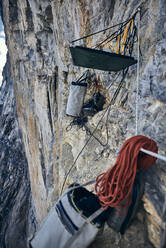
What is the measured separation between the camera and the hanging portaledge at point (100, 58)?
2043 mm

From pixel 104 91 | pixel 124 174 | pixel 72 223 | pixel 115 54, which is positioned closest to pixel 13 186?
pixel 104 91

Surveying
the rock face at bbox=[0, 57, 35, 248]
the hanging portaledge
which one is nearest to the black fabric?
the hanging portaledge

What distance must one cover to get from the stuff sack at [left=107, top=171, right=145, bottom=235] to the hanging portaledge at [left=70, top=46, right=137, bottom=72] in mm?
1618

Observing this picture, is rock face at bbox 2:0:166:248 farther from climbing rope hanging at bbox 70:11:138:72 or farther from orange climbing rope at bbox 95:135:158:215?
orange climbing rope at bbox 95:135:158:215

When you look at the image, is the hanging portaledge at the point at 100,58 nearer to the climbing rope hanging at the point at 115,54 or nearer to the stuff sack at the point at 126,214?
the climbing rope hanging at the point at 115,54

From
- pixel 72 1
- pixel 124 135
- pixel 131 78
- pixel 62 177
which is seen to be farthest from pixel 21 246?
pixel 72 1

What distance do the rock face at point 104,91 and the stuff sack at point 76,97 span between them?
0.41 metres

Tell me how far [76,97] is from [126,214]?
8.47 feet

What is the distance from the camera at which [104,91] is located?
3326 mm

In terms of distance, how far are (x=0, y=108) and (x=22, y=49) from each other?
31.2 feet

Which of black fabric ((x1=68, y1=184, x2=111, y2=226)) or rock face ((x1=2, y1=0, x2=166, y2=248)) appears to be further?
rock face ((x1=2, y1=0, x2=166, y2=248))

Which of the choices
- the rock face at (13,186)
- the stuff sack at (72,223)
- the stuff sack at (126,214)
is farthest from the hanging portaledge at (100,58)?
the rock face at (13,186)

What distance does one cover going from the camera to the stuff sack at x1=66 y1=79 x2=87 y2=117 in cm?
349

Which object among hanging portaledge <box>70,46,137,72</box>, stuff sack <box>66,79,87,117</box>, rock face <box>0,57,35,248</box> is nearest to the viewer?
hanging portaledge <box>70,46,137,72</box>
